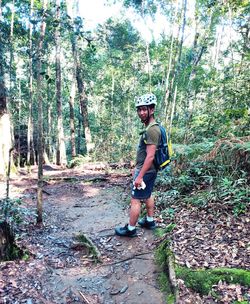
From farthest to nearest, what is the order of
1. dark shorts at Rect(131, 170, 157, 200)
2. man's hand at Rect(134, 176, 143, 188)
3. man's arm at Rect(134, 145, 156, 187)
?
dark shorts at Rect(131, 170, 157, 200), man's hand at Rect(134, 176, 143, 188), man's arm at Rect(134, 145, 156, 187)

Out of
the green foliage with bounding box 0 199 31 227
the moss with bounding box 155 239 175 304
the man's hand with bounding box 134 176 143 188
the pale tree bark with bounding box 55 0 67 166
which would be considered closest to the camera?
the moss with bounding box 155 239 175 304

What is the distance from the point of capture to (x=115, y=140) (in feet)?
57.1

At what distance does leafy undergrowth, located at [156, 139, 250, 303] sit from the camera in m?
3.39

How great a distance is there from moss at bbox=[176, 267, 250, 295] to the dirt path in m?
0.39

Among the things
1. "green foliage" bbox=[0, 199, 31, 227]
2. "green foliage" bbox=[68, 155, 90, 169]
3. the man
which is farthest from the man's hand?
"green foliage" bbox=[68, 155, 90, 169]

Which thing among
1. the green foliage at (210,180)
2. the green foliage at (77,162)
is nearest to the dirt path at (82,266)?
the green foliage at (210,180)

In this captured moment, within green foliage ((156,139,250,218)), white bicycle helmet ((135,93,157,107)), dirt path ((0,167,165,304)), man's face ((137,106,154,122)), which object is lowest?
dirt path ((0,167,165,304))

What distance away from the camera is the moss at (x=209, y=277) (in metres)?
3.36

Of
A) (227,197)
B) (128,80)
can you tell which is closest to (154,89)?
(128,80)

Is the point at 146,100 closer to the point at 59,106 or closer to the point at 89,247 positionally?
the point at 89,247

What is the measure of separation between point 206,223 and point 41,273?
8.79 feet

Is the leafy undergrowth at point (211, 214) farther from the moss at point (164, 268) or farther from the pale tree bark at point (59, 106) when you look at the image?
the pale tree bark at point (59, 106)

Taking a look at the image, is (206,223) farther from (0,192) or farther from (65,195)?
(0,192)

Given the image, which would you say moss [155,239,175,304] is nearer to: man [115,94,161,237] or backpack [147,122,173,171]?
man [115,94,161,237]
